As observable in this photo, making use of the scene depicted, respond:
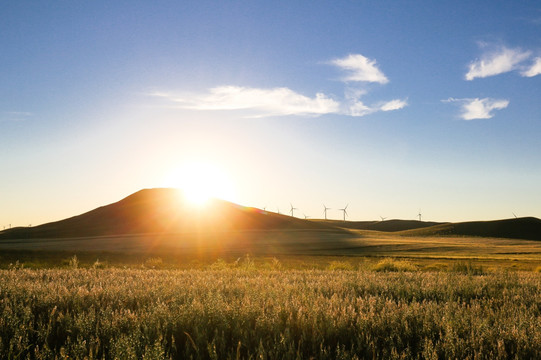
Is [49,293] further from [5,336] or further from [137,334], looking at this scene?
[137,334]

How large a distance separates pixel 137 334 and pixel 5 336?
1.77 meters

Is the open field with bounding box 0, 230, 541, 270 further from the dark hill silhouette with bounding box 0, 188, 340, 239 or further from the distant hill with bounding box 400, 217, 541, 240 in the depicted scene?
the distant hill with bounding box 400, 217, 541, 240

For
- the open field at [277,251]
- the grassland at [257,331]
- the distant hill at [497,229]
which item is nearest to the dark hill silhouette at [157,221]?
the distant hill at [497,229]

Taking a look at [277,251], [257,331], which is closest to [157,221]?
[277,251]

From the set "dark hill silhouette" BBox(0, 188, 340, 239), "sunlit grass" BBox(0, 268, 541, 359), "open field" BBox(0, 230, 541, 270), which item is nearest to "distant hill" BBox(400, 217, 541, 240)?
"dark hill silhouette" BBox(0, 188, 340, 239)

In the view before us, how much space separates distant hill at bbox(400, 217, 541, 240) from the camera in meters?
172

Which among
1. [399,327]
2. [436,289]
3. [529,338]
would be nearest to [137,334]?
[399,327]

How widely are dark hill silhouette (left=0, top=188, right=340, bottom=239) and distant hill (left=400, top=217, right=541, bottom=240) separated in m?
51.1

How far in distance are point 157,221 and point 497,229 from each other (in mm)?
146083

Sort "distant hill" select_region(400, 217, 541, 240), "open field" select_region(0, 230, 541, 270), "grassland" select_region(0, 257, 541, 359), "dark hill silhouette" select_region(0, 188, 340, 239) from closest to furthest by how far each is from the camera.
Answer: "grassland" select_region(0, 257, 541, 359) → "open field" select_region(0, 230, 541, 270) → "dark hill silhouette" select_region(0, 188, 340, 239) → "distant hill" select_region(400, 217, 541, 240)

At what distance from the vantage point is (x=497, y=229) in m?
183

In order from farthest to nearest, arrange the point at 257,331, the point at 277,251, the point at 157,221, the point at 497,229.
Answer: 1. the point at 497,229
2. the point at 157,221
3. the point at 277,251
4. the point at 257,331

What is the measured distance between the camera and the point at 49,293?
6.79m

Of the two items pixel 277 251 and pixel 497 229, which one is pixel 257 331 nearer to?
pixel 277 251
